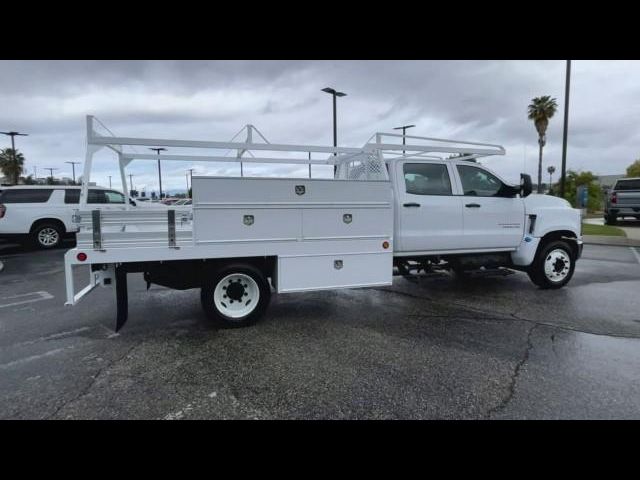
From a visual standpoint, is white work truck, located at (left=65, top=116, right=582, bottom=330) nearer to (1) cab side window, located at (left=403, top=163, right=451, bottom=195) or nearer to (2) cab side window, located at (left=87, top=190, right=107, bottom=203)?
(1) cab side window, located at (left=403, top=163, right=451, bottom=195)

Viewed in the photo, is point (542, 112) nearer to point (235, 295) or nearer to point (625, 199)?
point (625, 199)

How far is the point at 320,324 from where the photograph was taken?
501 centimetres

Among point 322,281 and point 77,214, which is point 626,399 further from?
point 77,214

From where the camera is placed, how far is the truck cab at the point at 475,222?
18.5 feet

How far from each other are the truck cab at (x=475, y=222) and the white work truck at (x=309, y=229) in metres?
0.02

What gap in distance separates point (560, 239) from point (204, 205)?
588 centimetres

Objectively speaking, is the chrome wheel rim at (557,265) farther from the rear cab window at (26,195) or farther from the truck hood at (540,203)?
the rear cab window at (26,195)

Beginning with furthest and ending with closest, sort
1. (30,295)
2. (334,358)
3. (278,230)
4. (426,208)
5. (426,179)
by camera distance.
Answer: (30,295) < (426,179) < (426,208) < (278,230) < (334,358)

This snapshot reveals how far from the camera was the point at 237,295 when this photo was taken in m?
4.83

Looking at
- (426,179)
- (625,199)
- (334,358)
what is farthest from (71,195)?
(625,199)

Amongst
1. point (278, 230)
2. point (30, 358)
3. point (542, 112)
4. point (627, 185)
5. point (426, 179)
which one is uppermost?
point (542, 112)

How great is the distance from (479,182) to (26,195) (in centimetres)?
1212
